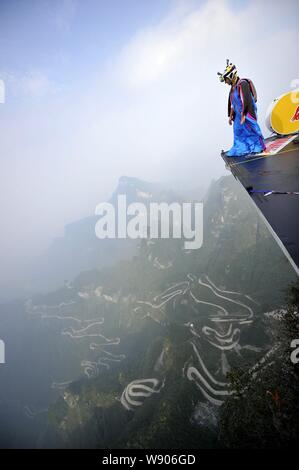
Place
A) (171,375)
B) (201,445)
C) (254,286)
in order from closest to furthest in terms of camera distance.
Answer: (201,445), (171,375), (254,286)

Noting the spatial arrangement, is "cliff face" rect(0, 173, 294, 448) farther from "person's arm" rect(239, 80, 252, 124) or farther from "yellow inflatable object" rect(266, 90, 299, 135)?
"person's arm" rect(239, 80, 252, 124)

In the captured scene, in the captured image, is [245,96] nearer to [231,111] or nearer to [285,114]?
[231,111]

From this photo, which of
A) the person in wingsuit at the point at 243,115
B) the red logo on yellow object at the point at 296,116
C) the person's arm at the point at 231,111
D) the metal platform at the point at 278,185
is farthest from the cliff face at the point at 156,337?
the person's arm at the point at 231,111

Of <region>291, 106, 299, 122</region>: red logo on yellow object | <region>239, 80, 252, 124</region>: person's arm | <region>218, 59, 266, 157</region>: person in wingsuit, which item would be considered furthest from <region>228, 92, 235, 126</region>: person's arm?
<region>291, 106, 299, 122</region>: red logo on yellow object

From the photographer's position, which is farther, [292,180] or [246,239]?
[246,239]

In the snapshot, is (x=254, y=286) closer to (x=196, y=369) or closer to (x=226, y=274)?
(x=226, y=274)

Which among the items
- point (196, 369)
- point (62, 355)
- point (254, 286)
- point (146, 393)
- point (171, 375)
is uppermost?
point (254, 286)
